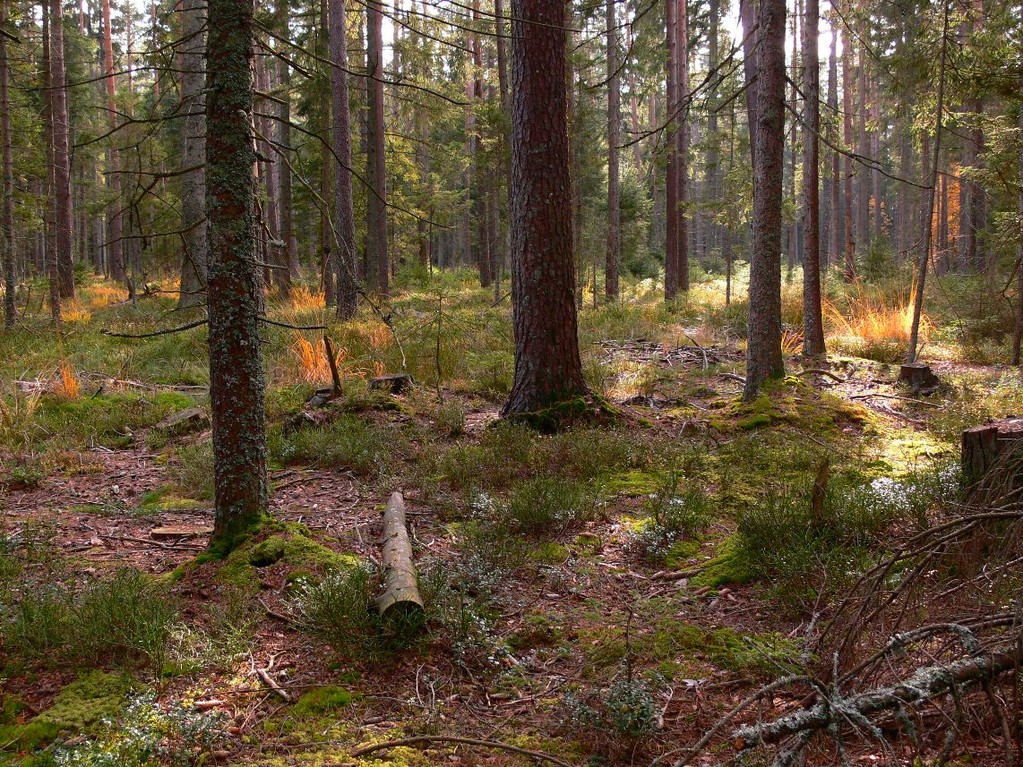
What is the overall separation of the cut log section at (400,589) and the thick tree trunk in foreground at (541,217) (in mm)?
2977

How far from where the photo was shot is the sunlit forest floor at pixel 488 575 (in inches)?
95.9

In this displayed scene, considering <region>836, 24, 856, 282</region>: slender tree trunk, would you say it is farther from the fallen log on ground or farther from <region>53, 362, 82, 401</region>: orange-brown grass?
the fallen log on ground

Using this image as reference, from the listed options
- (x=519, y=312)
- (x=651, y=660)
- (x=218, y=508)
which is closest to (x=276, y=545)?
(x=218, y=508)

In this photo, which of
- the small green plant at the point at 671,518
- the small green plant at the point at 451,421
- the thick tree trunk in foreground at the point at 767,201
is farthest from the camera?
the thick tree trunk in foreground at the point at 767,201

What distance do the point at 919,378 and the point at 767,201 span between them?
2.80m

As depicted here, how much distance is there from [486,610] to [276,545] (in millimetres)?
1274

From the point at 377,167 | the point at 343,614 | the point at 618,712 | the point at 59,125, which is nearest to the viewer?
the point at 618,712

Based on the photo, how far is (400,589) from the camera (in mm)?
3180

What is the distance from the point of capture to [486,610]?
135 inches

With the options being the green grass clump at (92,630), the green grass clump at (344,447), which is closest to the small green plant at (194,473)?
the green grass clump at (344,447)

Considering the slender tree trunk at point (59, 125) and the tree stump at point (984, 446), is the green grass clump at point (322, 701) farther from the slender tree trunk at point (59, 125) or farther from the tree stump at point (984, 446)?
the slender tree trunk at point (59, 125)

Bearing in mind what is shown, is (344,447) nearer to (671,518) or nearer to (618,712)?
(671,518)

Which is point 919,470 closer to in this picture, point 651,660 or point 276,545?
point 651,660

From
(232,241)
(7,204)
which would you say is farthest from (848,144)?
(232,241)
